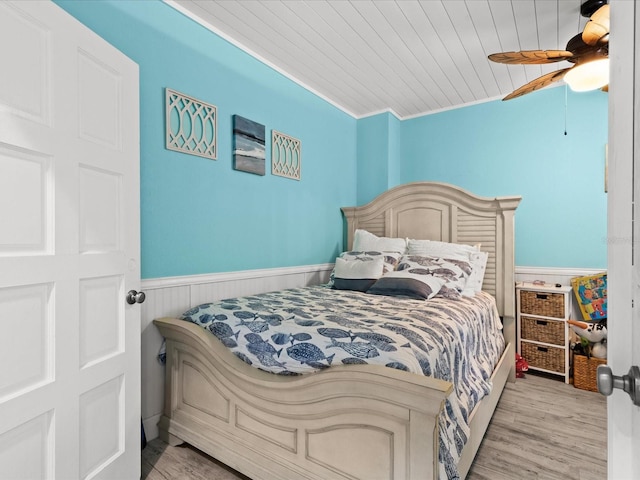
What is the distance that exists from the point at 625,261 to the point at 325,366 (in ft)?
3.36

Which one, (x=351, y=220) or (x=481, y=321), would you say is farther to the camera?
(x=351, y=220)

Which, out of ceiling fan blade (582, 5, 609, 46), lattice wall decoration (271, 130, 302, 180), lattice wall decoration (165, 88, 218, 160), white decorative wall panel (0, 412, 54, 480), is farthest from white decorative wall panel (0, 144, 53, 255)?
ceiling fan blade (582, 5, 609, 46)

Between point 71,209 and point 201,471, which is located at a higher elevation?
point 71,209

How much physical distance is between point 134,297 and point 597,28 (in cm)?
253

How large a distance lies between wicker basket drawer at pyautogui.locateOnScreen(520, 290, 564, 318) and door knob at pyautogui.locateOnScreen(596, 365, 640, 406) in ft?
8.88

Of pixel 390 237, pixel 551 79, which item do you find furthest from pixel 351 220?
pixel 551 79

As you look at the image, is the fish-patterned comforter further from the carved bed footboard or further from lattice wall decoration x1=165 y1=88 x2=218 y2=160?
lattice wall decoration x1=165 y1=88 x2=218 y2=160

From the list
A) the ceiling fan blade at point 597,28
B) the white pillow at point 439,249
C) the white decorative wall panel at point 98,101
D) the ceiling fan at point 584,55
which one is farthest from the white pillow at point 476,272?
the white decorative wall panel at point 98,101

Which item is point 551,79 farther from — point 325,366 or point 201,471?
point 201,471

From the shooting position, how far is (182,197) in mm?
2168

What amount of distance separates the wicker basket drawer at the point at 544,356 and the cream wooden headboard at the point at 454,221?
0.26 meters

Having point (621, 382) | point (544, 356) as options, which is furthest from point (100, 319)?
point (544, 356)

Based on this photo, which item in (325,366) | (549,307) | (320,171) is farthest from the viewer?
(320,171)

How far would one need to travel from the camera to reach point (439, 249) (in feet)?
9.66
